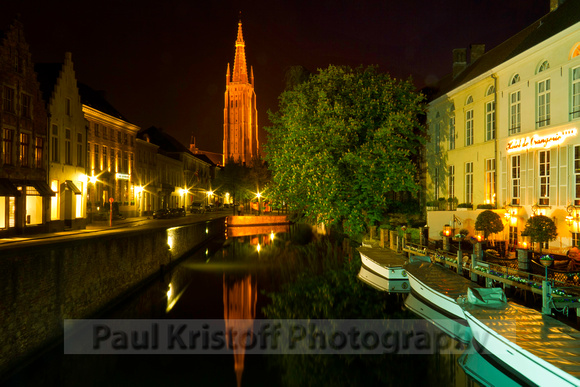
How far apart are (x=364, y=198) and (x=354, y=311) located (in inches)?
486

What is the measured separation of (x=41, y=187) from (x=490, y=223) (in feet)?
84.1

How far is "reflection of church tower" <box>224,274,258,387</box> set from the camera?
1402cm

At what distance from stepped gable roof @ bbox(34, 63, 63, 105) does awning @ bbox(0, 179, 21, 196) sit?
7.19 m

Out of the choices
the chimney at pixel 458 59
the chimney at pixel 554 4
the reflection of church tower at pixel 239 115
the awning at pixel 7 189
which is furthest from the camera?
the reflection of church tower at pixel 239 115

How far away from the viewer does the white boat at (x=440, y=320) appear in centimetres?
1456

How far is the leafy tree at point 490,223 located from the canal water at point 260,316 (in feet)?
22.8

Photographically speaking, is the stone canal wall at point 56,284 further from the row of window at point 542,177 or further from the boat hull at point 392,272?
the row of window at point 542,177

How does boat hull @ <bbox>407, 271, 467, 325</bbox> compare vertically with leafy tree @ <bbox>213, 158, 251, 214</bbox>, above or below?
below

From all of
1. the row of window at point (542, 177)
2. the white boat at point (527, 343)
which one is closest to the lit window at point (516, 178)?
the row of window at point (542, 177)

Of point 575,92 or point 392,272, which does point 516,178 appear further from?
point 392,272

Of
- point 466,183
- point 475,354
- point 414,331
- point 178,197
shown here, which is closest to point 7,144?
point 414,331

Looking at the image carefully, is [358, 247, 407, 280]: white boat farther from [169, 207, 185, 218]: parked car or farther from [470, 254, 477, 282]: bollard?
[169, 207, 185, 218]: parked car

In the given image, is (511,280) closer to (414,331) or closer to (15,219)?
(414,331)

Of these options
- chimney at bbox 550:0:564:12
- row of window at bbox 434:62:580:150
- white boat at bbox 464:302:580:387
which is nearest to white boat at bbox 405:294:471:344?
white boat at bbox 464:302:580:387
